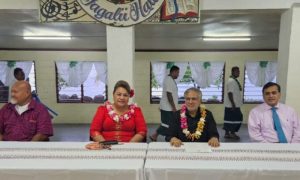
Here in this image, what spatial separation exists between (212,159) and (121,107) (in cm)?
96

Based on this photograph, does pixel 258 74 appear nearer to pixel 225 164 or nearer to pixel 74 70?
pixel 74 70

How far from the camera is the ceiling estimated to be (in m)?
3.57

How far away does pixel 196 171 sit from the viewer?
1080mm

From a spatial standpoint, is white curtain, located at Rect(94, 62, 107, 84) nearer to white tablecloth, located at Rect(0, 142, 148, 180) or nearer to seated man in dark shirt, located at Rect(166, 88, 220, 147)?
seated man in dark shirt, located at Rect(166, 88, 220, 147)

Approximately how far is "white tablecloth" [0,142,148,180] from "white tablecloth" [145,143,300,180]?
83 millimetres

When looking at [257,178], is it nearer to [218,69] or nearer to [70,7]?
[70,7]

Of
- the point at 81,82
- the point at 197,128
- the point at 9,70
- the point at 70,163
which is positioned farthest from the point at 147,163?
the point at 9,70

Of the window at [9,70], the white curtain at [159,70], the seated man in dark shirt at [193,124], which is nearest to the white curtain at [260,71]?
the white curtain at [159,70]

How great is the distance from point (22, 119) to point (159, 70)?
4.91 m

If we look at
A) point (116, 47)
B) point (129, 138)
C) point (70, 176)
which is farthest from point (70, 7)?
point (70, 176)

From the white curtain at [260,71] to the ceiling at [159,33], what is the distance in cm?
41

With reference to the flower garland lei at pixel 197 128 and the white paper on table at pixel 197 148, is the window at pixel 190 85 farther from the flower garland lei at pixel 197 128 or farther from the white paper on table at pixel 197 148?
the white paper on table at pixel 197 148

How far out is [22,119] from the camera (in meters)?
1.97

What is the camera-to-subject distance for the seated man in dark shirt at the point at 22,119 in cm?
195
